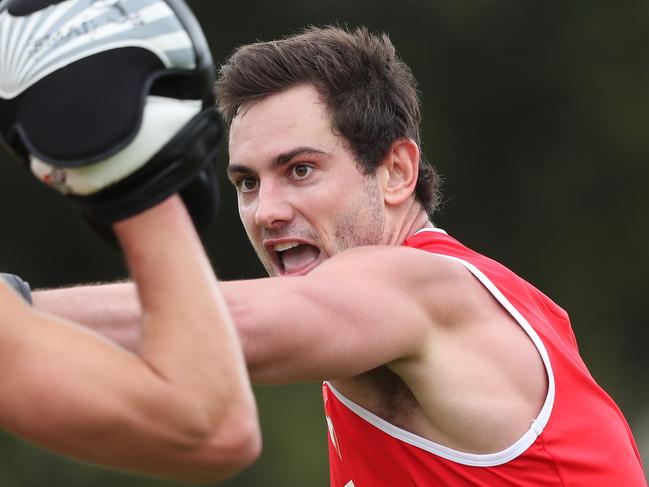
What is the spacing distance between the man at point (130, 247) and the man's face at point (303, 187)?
175cm

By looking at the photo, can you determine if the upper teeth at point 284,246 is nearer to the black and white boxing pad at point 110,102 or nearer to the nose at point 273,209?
the nose at point 273,209

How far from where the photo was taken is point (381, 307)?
294 cm

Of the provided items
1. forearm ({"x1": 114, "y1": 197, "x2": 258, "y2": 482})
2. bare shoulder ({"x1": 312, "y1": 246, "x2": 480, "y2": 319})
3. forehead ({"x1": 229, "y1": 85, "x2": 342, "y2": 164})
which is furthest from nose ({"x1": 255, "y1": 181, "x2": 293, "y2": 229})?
forearm ({"x1": 114, "y1": 197, "x2": 258, "y2": 482})

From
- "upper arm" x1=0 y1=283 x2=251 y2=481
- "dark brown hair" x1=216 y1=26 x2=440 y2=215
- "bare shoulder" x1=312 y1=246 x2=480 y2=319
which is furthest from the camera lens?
"dark brown hair" x1=216 y1=26 x2=440 y2=215

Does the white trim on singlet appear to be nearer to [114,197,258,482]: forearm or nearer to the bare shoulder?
the bare shoulder

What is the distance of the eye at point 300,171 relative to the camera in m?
3.97

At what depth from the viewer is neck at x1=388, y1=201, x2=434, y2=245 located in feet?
13.1

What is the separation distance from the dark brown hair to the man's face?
0.05 meters

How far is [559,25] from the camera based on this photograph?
12656mm

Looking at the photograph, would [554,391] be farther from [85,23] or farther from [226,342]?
[85,23]

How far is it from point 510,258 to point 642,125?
193 cm

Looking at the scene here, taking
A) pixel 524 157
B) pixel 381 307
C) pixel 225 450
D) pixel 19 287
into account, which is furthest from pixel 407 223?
pixel 524 157

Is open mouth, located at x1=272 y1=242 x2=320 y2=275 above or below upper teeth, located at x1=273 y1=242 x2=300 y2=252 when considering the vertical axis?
below

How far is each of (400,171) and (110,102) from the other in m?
2.21
